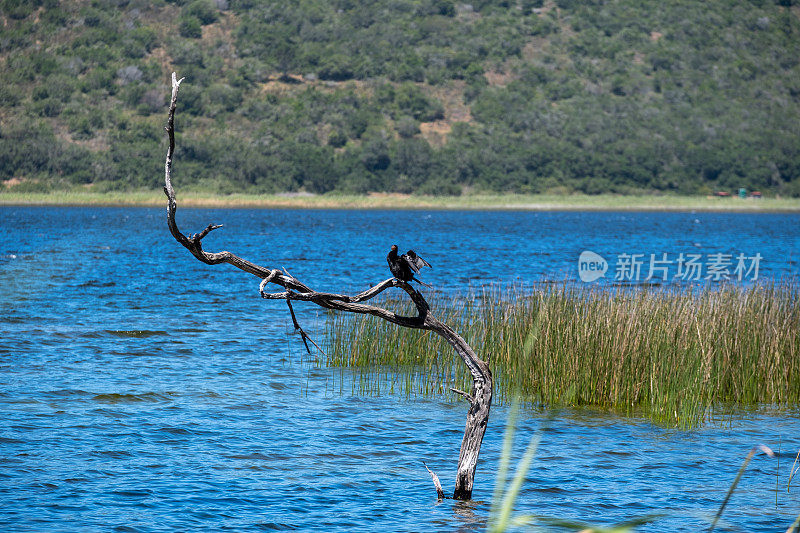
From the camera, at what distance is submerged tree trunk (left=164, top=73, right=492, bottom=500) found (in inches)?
243

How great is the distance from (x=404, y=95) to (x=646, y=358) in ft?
347

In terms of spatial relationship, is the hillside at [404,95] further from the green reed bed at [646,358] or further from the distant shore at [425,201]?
the green reed bed at [646,358]

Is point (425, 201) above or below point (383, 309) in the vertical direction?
below

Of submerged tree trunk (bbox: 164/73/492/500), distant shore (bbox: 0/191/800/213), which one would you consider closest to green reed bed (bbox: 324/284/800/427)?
submerged tree trunk (bbox: 164/73/492/500)

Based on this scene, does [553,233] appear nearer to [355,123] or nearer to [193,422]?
[355,123]

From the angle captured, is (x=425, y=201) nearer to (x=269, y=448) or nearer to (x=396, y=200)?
(x=396, y=200)

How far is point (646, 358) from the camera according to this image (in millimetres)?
12055

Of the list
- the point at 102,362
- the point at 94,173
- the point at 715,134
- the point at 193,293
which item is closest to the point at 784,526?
the point at 102,362

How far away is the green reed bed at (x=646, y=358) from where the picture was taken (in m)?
11.8

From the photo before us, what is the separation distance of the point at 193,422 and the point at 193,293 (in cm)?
1804

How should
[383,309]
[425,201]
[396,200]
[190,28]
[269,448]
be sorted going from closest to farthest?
[383,309]
[269,448]
[396,200]
[425,201]
[190,28]

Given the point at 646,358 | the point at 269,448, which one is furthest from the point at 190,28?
the point at 269,448

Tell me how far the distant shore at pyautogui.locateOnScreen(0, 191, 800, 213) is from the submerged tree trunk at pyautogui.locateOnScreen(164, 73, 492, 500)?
280ft

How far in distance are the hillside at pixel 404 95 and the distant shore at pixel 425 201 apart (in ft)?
4.49
